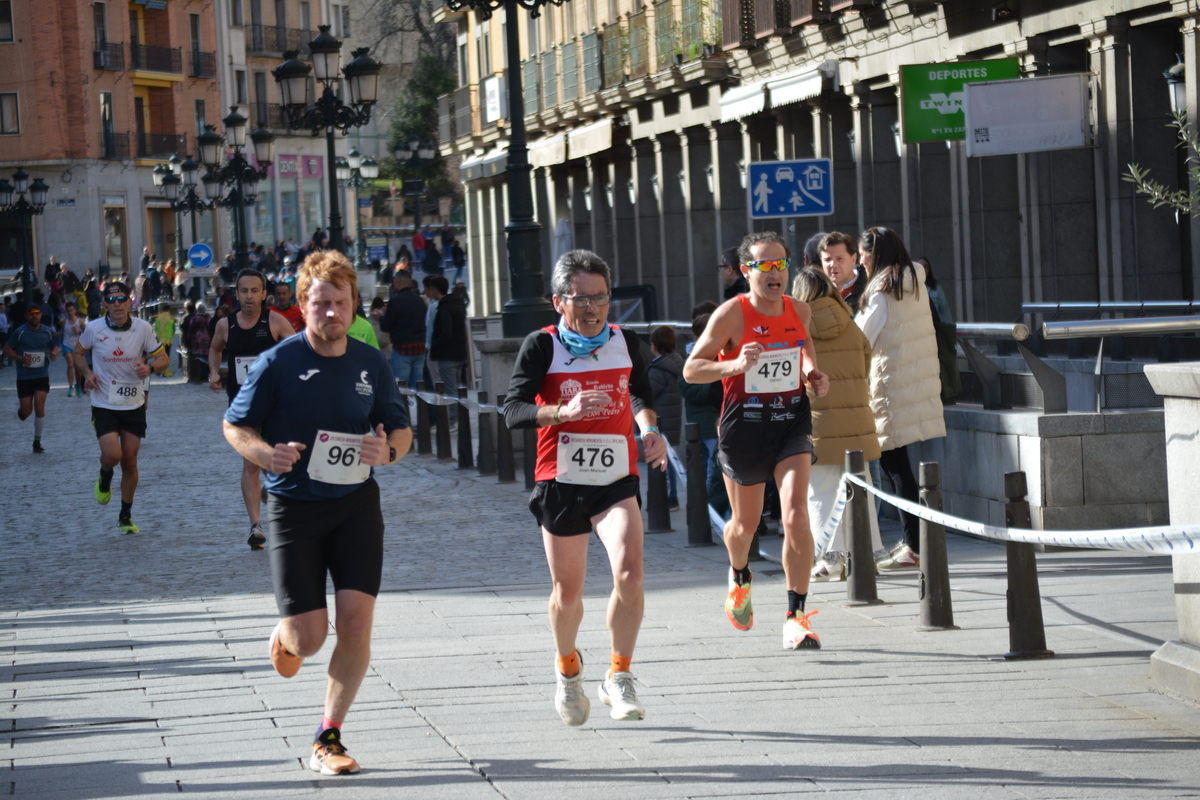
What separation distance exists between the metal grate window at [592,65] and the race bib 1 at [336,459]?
103 feet

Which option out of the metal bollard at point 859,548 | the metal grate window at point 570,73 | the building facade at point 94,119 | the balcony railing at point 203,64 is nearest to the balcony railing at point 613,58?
the metal grate window at point 570,73

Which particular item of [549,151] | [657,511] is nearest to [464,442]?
[657,511]

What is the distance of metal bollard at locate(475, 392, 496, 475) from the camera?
1700 cm

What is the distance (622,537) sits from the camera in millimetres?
6480

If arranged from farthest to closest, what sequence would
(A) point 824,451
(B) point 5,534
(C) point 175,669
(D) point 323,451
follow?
(B) point 5,534, (A) point 824,451, (C) point 175,669, (D) point 323,451

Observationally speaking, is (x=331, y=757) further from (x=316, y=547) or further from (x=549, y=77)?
(x=549, y=77)

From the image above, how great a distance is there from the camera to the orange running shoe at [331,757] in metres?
5.93

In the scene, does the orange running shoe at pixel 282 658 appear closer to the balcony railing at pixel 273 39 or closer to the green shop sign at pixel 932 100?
the green shop sign at pixel 932 100

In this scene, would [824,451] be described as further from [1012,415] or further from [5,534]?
[5,534]

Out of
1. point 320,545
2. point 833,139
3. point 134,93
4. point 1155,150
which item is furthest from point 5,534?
point 134,93

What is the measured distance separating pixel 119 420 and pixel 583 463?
800 cm

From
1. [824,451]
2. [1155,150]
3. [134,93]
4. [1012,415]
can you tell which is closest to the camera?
[824,451]

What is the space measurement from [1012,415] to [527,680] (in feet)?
14.5

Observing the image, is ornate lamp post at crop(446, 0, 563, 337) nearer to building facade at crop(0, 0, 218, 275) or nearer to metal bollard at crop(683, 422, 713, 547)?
metal bollard at crop(683, 422, 713, 547)
